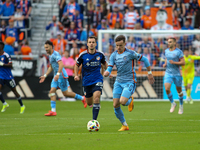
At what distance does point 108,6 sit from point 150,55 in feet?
16.6

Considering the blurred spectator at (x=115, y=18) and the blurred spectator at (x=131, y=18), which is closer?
the blurred spectator at (x=131, y=18)

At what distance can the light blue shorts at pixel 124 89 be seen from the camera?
325 inches

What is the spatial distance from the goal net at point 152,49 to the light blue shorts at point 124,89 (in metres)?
9.71

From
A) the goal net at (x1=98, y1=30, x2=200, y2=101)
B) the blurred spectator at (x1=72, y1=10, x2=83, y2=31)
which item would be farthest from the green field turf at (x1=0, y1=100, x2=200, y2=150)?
the blurred spectator at (x1=72, y1=10, x2=83, y2=31)

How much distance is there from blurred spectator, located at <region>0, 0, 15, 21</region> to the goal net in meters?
7.16

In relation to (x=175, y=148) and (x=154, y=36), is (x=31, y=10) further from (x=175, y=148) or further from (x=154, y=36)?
(x=175, y=148)

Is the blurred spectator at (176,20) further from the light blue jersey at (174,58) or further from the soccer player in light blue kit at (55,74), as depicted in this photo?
the soccer player in light blue kit at (55,74)

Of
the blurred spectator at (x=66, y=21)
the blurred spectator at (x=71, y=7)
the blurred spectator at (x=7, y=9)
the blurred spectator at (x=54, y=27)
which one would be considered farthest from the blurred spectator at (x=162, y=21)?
the blurred spectator at (x=7, y=9)

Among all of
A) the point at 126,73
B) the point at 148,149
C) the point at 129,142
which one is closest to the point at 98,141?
the point at 129,142

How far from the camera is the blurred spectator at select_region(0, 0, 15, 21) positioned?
2323cm

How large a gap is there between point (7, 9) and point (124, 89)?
55.4 feet

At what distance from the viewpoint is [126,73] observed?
337 inches

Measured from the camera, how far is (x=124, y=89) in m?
8.34

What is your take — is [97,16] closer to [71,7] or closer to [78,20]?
[78,20]
